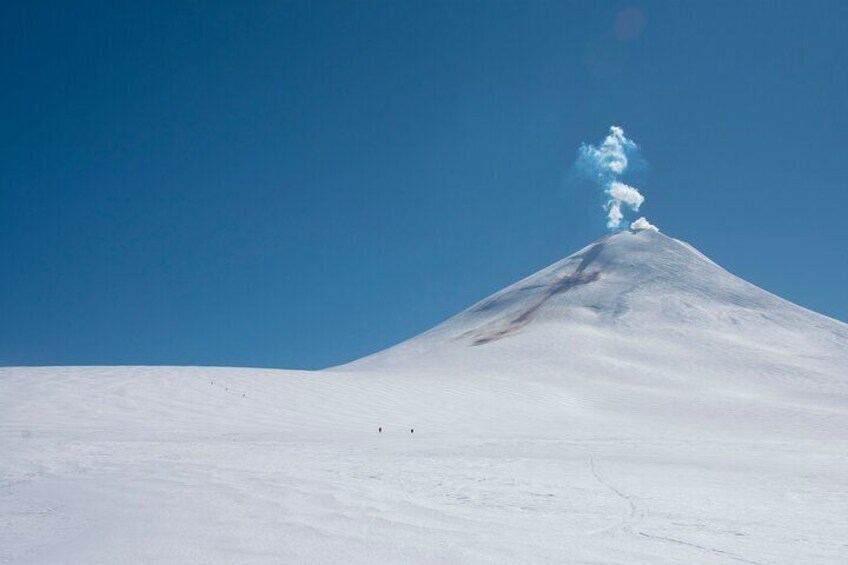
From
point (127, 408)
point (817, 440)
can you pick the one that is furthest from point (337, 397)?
point (817, 440)

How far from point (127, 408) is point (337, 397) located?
279 inches

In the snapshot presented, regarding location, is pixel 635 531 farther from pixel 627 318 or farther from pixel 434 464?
pixel 627 318

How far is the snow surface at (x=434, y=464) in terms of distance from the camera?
15.6ft

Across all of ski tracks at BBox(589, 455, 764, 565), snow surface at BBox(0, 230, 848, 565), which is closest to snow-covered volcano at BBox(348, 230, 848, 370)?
snow surface at BBox(0, 230, 848, 565)

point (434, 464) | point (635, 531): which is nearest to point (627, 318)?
point (434, 464)

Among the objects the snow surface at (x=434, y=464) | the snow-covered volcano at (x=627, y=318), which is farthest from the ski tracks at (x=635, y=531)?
the snow-covered volcano at (x=627, y=318)

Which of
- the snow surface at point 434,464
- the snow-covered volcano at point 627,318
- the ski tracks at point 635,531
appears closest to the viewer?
the ski tracks at point 635,531

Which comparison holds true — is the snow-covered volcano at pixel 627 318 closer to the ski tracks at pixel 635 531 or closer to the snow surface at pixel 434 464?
the snow surface at pixel 434 464

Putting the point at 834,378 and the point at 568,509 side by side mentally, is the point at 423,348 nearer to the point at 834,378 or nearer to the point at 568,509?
the point at 834,378

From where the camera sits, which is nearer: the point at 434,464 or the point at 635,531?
the point at 635,531

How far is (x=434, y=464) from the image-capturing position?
9547mm

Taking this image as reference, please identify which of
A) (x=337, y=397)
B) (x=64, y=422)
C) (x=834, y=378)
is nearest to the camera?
(x=64, y=422)

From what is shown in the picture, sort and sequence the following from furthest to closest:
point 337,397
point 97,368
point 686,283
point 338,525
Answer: point 686,283 < point 97,368 < point 337,397 < point 338,525

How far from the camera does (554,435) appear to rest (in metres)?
15.7
